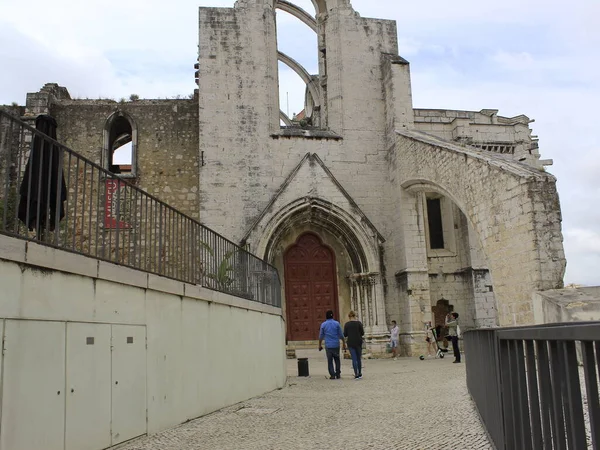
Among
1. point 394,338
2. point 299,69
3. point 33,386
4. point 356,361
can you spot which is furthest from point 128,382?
point 299,69

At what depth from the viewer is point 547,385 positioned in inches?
86.1

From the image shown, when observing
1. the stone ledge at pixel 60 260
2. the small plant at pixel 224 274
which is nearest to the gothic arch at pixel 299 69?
the small plant at pixel 224 274

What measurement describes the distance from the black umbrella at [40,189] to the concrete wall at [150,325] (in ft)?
1.57

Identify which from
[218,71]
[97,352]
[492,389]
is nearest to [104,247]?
[97,352]

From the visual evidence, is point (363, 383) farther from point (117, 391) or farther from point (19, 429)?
point (19, 429)

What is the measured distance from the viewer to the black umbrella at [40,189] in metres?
4.33

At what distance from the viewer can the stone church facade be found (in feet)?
54.6

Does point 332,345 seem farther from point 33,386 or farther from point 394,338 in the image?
point 33,386

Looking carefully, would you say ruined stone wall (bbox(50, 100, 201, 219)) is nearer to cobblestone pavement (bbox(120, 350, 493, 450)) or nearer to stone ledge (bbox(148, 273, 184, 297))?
cobblestone pavement (bbox(120, 350, 493, 450))

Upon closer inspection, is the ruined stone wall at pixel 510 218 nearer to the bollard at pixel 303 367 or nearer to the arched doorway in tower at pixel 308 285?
the bollard at pixel 303 367

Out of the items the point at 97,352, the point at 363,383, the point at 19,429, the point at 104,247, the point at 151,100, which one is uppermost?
the point at 151,100

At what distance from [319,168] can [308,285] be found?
12.6ft

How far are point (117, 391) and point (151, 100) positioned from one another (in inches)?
581

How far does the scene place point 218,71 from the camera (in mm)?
17531
